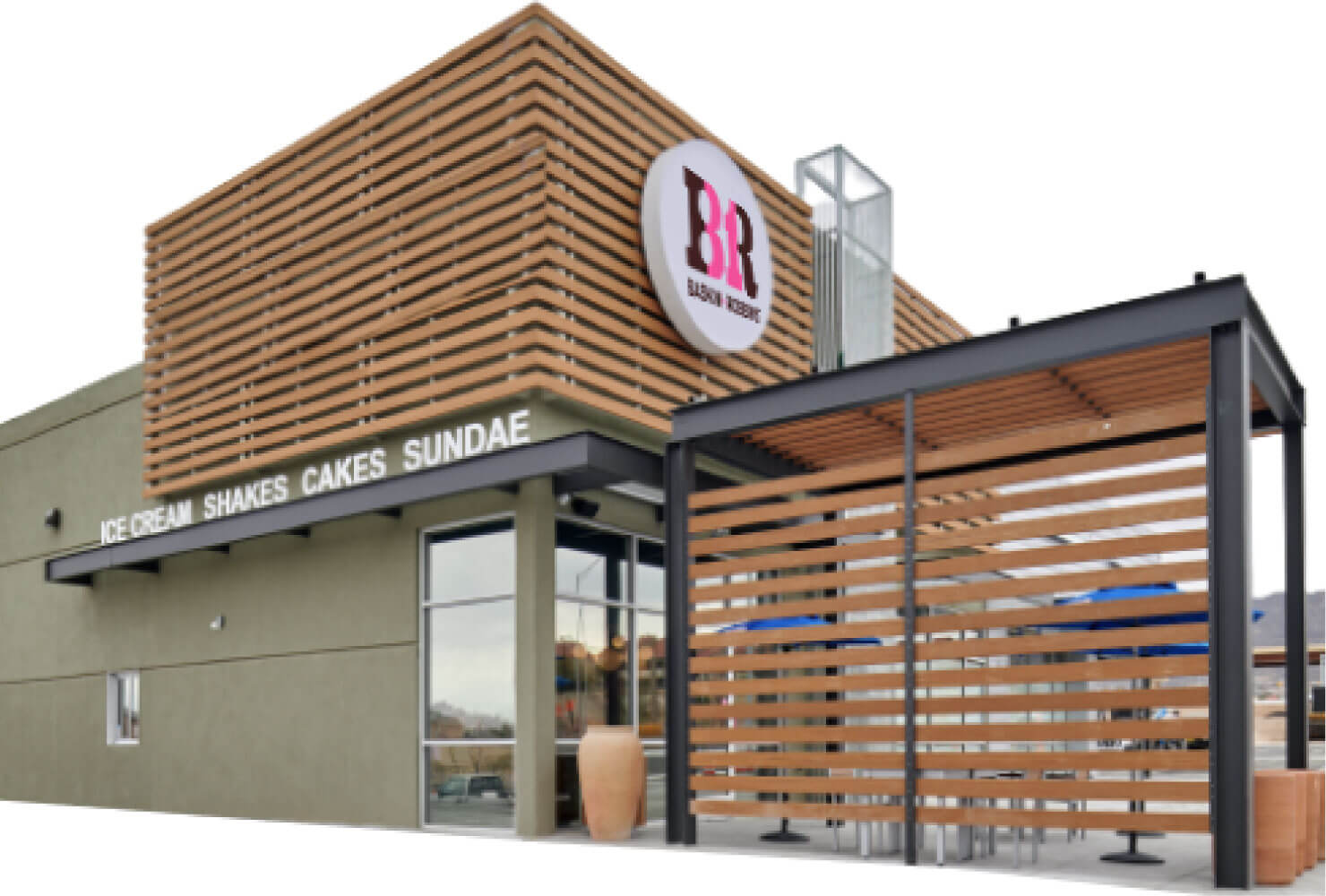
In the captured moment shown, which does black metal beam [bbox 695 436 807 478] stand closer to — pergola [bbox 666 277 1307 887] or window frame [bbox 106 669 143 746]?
pergola [bbox 666 277 1307 887]

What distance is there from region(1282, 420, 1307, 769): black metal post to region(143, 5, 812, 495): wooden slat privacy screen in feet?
19.2

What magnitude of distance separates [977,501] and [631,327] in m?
4.99

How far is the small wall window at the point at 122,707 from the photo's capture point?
16.5m

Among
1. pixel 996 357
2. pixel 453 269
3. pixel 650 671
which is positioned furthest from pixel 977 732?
pixel 453 269

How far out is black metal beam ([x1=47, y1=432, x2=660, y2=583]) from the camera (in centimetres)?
1077

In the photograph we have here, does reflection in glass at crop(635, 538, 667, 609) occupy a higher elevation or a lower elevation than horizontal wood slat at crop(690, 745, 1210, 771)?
higher

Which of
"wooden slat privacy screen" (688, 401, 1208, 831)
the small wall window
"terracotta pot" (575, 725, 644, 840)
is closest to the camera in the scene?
"wooden slat privacy screen" (688, 401, 1208, 831)

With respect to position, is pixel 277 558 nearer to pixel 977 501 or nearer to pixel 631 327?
pixel 631 327

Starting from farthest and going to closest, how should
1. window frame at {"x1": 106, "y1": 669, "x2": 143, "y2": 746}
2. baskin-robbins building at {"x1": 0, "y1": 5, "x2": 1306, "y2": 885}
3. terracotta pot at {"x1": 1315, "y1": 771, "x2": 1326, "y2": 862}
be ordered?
window frame at {"x1": 106, "y1": 669, "x2": 143, "y2": 746}, terracotta pot at {"x1": 1315, "y1": 771, "x2": 1326, "y2": 862}, baskin-robbins building at {"x1": 0, "y1": 5, "x2": 1306, "y2": 885}

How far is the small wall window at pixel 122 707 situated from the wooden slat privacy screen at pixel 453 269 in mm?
2774

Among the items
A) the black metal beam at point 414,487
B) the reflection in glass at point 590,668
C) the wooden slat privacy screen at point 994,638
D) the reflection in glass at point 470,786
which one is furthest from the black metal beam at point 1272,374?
the reflection in glass at point 470,786

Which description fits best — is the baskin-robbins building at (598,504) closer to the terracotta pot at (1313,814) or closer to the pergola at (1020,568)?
the pergola at (1020,568)

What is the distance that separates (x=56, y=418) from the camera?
19016 millimetres

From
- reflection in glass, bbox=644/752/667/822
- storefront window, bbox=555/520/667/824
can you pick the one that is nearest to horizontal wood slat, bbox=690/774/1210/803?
storefront window, bbox=555/520/667/824
